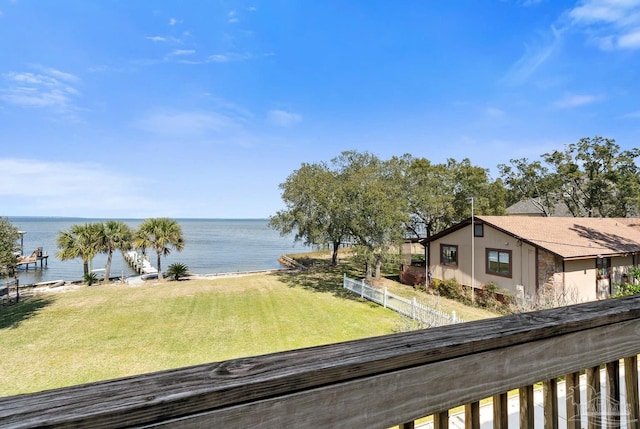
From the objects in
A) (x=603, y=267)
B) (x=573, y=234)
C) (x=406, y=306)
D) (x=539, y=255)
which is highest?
(x=573, y=234)

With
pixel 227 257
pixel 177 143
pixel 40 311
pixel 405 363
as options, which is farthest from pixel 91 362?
pixel 227 257

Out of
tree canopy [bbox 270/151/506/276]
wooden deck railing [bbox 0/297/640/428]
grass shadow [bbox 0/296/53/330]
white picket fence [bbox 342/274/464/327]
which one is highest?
tree canopy [bbox 270/151/506/276]

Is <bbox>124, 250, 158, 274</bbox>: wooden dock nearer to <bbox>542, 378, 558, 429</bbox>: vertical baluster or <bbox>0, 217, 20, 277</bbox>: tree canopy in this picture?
<bbox>0, 217, 20, 277</bbox>: tree canopy

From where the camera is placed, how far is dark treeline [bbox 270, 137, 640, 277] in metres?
15.5

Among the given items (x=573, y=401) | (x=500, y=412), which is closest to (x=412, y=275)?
(x=573, y=401)

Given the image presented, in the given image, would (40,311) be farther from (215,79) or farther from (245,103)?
(245,103)

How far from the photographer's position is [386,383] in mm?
752

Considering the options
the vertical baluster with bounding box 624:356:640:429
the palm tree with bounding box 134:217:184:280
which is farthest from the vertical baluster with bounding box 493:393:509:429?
the palm tree with bounding box 134:217:184:280

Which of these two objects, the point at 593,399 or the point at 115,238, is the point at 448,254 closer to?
the point at 593,399

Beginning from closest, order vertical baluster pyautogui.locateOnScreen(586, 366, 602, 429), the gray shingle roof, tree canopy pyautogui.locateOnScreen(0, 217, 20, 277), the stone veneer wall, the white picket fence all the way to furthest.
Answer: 1. vertical baluster pyautogui.locateOnScreen(586, 366, 602, 429)
2. the white picket fence
3. tree canopy pyautogui.locateOnScreen(0, 217, 20, 277)
4. the gray shingle roof
5. the stone veneer wall

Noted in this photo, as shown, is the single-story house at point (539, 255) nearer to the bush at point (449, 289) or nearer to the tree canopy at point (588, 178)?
the bush at point (449, 289)

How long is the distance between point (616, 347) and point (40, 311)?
17.6 m

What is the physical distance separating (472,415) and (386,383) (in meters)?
0.34

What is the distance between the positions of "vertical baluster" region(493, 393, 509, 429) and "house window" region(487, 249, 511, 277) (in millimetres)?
14775
